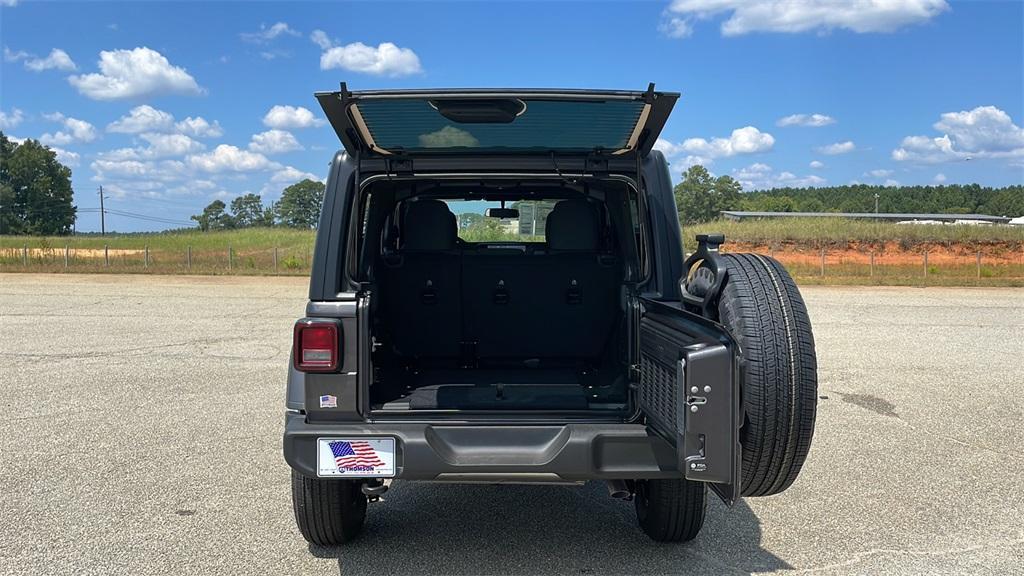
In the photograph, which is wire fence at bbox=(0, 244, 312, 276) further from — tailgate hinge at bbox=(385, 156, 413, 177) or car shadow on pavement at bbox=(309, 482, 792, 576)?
tailgate hinge at bbox=(385, 156, 413, 177)

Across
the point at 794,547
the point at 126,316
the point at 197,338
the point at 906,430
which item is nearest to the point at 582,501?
the point at 794,547

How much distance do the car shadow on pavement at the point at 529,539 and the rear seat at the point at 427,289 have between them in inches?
35.8

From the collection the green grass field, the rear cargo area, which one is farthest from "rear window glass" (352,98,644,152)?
the green grass field

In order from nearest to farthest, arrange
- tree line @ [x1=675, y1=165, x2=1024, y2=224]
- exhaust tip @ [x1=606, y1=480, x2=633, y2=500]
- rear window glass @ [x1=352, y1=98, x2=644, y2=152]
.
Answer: rear window glass @ [x1=352, y1=98, x2=644, y2=152] → exhaust tip @ [x1=606, y1=480, x2=633, y2=500] → tree line @ [x1=675, y1=165, x2=1024, y2=224]

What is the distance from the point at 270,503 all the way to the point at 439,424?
171 cm

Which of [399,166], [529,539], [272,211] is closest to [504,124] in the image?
[399,166]

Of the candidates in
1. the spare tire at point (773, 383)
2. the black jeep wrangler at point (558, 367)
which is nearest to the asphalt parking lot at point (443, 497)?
the black jeep wrangler at point (558, 367)

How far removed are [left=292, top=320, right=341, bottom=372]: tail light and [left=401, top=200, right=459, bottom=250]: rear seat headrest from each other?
1.50 m

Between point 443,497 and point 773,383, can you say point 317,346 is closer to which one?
point 443,497

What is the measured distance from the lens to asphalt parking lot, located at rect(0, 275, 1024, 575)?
3797 millimetres

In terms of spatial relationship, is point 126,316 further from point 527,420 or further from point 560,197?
point 527,420

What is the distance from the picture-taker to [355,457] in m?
3.30

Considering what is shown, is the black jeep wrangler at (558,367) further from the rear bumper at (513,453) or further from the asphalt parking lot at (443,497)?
the asphalt parking lot at (443,497)

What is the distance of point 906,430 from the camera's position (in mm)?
6406
